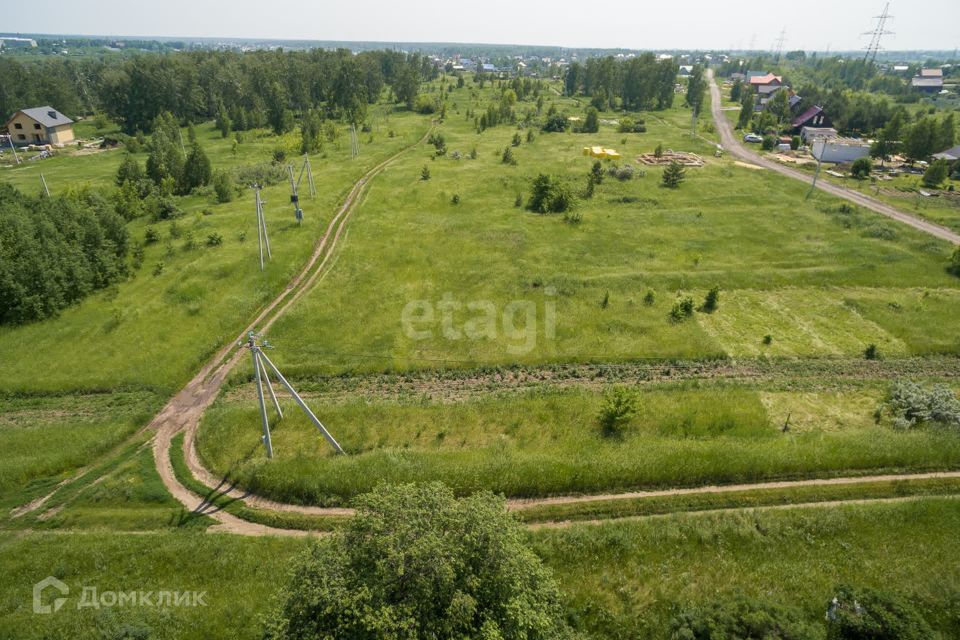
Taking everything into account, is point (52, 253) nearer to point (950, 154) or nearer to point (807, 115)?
point (950, 154)

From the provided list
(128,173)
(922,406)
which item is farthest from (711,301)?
(128,173)

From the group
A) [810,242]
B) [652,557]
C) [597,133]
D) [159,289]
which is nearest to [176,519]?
[652,557]

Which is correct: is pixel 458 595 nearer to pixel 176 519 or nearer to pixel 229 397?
pixel 176 519

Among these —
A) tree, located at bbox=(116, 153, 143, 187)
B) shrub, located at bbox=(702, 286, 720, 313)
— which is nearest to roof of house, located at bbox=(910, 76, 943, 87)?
shrub, located at bbox=(702, 286, 720, 313)

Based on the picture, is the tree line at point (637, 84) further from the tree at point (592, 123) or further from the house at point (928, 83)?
the house at point (928, 83)

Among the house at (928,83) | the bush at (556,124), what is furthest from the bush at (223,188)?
the house at (928,83)
